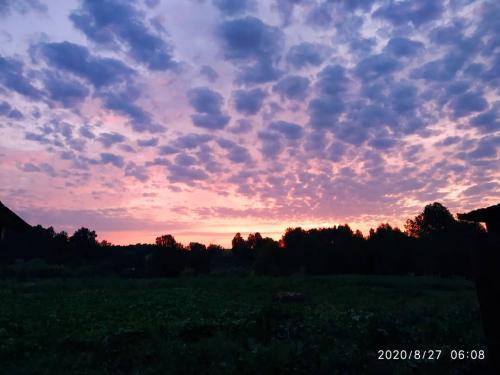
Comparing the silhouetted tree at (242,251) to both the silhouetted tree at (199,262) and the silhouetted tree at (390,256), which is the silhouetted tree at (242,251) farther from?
the silhouetted tree at (390,256)

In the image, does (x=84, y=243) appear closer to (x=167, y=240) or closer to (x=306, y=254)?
(x=167, y=240)

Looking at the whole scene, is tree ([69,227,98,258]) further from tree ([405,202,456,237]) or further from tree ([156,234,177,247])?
tree ([405,202,456,237])

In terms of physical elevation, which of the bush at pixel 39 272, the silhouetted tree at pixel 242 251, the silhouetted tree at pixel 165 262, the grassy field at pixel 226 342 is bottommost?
the grassy field at pixel 226 342

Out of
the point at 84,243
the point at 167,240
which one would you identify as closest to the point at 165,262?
the point at 167,240

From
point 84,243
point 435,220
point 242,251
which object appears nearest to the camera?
point 435,220

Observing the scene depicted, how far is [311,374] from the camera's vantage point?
22.1ft

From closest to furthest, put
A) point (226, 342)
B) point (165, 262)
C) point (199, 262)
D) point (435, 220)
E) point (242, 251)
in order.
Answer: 1. point (226, 342)
2. point (165, 262)
3. point (199, 262)
4. point (435, 220)
5. point (242, 251)

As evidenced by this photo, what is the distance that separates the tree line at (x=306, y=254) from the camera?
53.5 meters

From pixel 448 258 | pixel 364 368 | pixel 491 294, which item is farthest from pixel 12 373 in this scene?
pixel 448 258

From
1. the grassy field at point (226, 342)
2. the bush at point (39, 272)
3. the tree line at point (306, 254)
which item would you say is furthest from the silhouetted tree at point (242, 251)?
the grassy field at point (226, 342)

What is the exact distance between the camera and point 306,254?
216ft

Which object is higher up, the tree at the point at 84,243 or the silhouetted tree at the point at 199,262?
the tree at the point at 84,243

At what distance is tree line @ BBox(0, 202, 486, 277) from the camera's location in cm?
5347

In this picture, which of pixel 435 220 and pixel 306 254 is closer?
pixel 306 254
